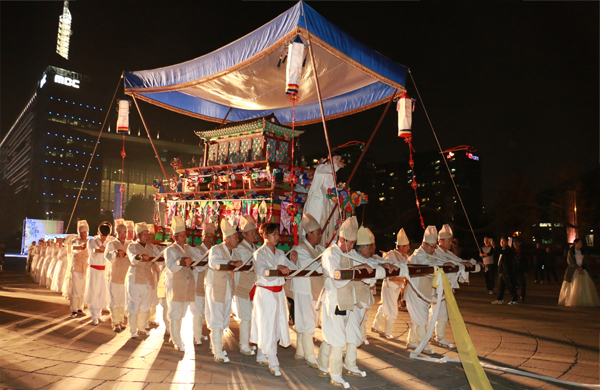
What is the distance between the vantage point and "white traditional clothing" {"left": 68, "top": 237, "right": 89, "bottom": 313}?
8422mm

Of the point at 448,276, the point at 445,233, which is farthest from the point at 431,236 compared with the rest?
the point at 448,276

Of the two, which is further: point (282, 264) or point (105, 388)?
point (282, 264)

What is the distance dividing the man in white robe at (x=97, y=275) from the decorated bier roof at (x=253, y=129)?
3855mm

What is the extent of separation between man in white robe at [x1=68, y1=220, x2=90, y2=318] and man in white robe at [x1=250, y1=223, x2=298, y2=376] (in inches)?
214

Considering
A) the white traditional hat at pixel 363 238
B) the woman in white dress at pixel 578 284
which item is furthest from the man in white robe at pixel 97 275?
the woman in white dress at pixel 578 284

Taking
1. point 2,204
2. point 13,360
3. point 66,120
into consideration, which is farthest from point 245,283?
point 66,120

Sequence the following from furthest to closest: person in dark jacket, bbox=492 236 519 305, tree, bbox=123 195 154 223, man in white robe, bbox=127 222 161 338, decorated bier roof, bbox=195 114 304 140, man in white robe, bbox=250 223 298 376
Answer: tree, bbox=123 195 154 223
person in dark jacket, bbox=492 236 519 305
decorated bier roof, bbox=195 114 304 140
man in white robe, bbox=127 222 161 338
man in white robe, bbox=250 223 298 376

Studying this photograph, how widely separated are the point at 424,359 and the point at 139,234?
5131 mm

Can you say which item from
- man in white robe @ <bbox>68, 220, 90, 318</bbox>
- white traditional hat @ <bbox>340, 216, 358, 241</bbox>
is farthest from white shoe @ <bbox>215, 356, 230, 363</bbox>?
man in white robe @ <bbox>68, 220, 90, 318</bbox>

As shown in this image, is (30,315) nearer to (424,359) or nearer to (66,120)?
(424,359)

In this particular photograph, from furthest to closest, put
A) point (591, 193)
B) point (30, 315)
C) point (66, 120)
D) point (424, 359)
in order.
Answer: point (66, 120), point (591, 193), point (30, 315), point (424, 359)

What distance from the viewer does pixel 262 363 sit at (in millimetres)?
5086

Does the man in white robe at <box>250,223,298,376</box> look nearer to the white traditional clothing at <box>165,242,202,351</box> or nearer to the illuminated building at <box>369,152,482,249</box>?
the white traditional clothing at <box>165,242,202,351</box>

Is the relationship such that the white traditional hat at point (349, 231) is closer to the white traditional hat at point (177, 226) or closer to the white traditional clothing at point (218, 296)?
the white traditional clothing at point (218, 296)
